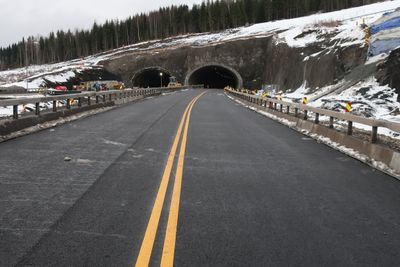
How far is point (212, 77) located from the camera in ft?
375

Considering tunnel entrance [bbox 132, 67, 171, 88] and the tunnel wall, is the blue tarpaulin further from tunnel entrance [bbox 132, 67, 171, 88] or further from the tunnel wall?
tunnel entrance [bbox 132, 67, 171, 88]

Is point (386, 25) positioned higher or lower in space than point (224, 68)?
higher

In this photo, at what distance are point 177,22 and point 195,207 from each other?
166184 mm

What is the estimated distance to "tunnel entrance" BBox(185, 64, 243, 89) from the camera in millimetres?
100250

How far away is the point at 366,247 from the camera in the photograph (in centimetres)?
487

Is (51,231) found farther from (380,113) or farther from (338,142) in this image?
(380,113)

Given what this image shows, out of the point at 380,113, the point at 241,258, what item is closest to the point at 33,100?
the point at 241,258

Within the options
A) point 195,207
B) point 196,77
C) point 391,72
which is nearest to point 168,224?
point 195,207

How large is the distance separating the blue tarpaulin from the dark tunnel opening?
6373cm

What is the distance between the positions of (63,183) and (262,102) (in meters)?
24.3

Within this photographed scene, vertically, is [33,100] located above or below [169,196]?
above

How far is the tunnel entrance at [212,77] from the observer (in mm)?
100250

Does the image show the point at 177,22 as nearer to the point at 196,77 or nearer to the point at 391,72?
the point at 196,77

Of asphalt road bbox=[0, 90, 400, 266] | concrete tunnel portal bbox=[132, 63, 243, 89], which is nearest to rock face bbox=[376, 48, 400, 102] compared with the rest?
asphalt road bbox=[0, 90, 400, 266]
